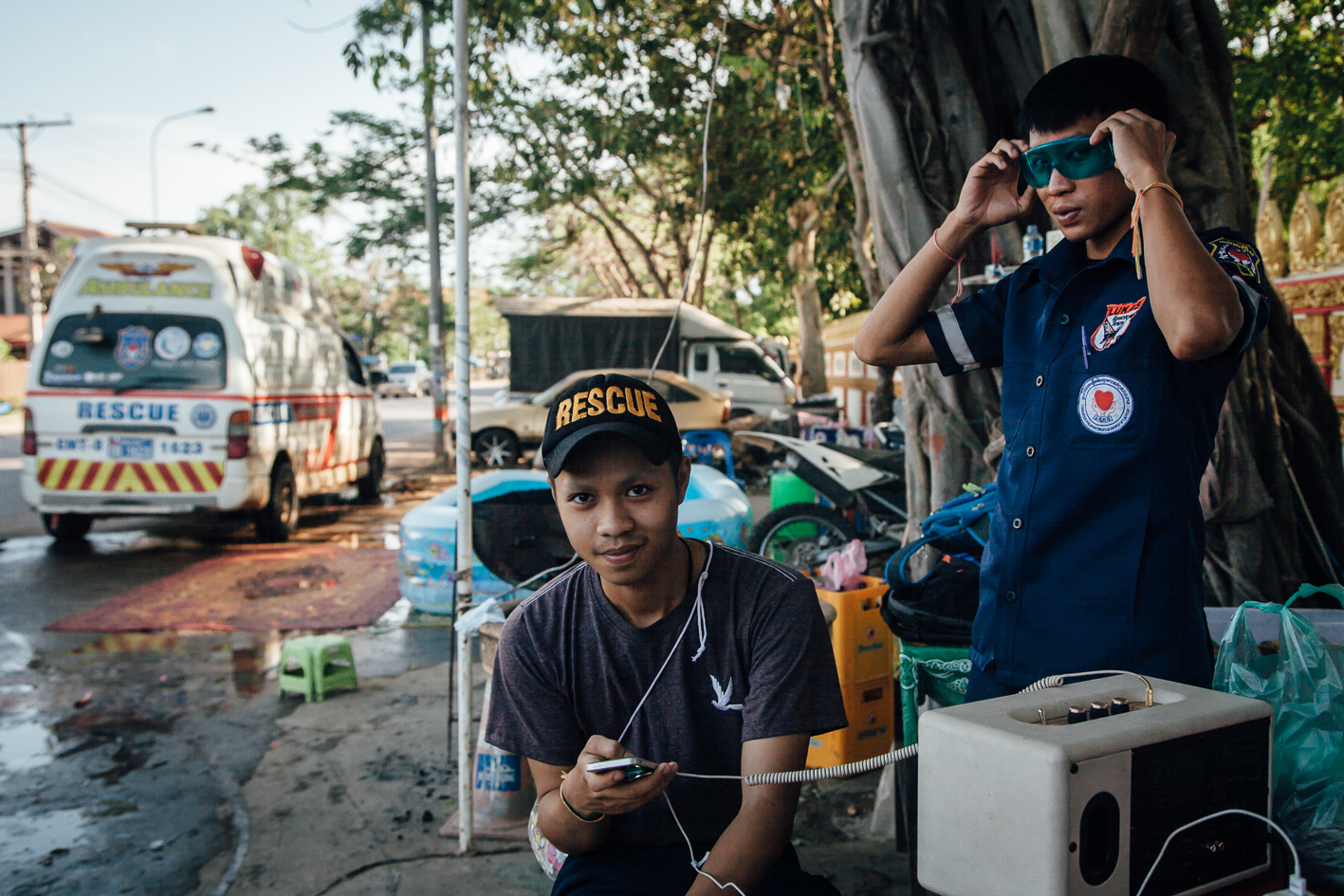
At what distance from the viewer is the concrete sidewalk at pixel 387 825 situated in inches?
123

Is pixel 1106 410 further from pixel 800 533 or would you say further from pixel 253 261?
pixel 253 261

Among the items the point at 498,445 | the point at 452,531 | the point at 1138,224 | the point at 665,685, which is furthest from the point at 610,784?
the point at 498,445

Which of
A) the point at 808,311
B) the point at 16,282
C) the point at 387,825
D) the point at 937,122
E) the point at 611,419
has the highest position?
the point at 16,282

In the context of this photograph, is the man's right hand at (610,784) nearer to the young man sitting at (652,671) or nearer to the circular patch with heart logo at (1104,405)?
the young man sitting at (652,671)

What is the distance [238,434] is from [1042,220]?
689 cm

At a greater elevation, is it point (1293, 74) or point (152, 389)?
point (1293, 74)

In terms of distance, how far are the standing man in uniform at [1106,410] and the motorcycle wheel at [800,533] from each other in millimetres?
4745

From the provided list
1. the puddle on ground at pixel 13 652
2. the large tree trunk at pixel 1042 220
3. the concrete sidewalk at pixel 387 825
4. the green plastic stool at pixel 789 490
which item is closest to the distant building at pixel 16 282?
the puddle on ground at pixel 13 652

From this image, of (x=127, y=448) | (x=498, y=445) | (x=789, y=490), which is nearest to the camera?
(x=789, y=490)

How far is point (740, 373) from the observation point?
17562 mm

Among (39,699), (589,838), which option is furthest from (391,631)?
(589,838)

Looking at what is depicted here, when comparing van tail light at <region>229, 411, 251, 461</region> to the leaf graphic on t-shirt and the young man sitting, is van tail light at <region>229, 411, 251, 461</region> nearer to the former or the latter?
the young man sitting

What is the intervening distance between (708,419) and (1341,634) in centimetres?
1149

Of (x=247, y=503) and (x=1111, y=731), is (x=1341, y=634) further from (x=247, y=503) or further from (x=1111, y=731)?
(x=247, y=503)
